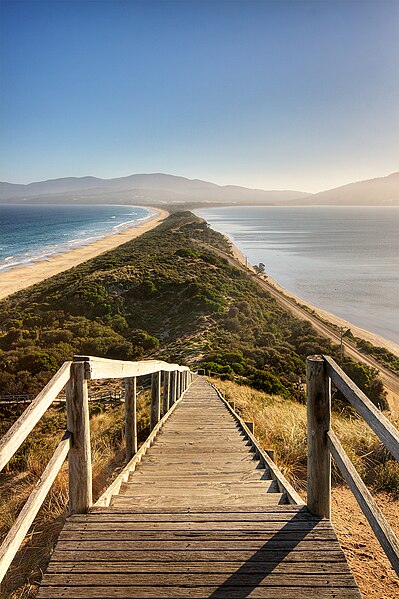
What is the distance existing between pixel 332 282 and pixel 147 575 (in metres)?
50.7

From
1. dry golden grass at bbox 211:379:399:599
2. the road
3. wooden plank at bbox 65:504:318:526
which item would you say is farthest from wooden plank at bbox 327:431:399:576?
the road

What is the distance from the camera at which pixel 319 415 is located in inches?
98.6

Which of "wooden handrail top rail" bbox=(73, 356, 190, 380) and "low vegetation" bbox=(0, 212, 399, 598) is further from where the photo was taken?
"low vegetation" bbox=(0, 212, 399, 598)

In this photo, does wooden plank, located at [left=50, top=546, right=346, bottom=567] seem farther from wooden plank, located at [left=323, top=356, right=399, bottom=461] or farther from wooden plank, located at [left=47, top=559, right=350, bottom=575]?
wooden plank, located at [left=323, top=356, right=399, bottom=461]

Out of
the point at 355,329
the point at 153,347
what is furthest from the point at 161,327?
the point at 355,329

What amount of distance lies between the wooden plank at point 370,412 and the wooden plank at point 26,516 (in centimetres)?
155

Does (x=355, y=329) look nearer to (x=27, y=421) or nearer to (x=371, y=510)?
(x=371, y=510)

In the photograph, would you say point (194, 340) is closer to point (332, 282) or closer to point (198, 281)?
point (198, 281)

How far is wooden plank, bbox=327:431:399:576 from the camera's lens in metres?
1.68

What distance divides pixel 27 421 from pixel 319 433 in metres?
1.65

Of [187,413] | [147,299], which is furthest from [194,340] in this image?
[187,413]

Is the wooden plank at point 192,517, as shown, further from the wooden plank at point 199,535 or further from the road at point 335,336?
the road at point 335,336

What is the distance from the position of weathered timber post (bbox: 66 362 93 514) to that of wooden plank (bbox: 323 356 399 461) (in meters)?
1.46

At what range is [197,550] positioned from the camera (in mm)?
2152
